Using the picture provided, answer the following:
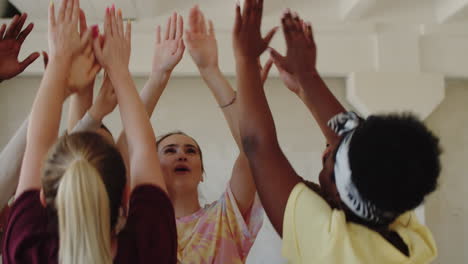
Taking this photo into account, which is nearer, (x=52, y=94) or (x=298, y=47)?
(x=52, y=94)

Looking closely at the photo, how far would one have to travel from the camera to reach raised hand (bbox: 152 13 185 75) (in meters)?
1.41

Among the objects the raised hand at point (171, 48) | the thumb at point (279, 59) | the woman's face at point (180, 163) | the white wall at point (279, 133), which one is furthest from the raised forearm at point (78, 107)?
the white wall at point (279, 133)

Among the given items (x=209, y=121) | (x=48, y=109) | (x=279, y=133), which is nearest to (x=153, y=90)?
(x=48, y=109)

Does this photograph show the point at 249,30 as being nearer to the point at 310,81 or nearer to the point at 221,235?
the point at 310,81

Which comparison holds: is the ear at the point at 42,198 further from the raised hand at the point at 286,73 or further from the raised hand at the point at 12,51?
the raised hand at the point at 286,73

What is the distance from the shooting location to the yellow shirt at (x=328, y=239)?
0.91 meters

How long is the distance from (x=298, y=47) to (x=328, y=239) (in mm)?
601

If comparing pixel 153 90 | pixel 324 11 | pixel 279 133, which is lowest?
pixel 279 133

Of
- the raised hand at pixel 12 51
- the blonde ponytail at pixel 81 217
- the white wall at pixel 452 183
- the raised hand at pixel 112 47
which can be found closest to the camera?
the blonde ponytail at pixel 81 217

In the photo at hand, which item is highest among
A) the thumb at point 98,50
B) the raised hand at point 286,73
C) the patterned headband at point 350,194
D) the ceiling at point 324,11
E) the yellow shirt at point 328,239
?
the ceiling at point 324,11

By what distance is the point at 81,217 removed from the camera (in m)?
0.84

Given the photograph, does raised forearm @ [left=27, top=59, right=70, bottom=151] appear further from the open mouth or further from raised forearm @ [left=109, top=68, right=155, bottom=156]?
the open mouth

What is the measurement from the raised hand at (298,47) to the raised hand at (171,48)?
34 cm

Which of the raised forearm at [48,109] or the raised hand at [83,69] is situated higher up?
the raised hand at [83,69]
